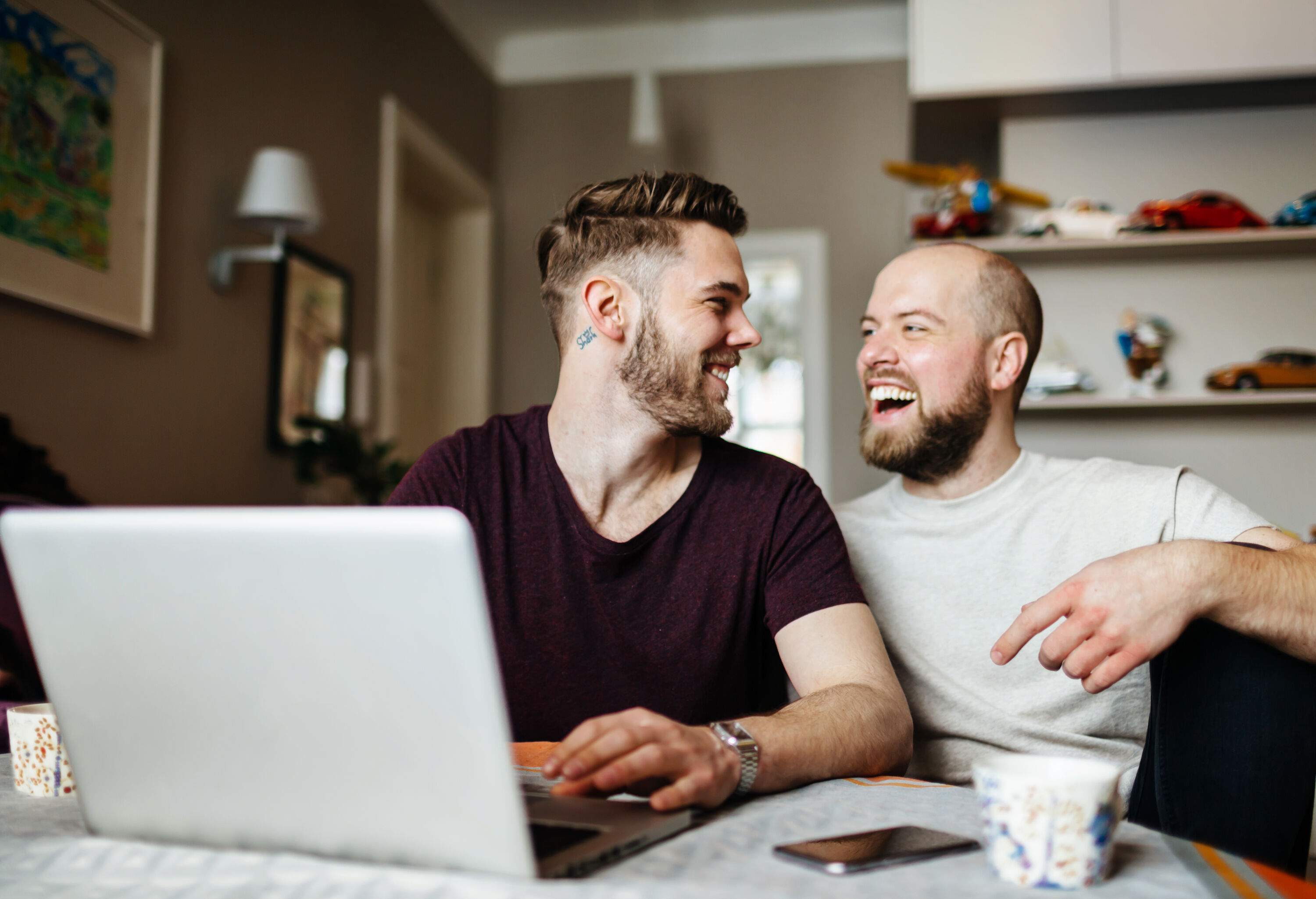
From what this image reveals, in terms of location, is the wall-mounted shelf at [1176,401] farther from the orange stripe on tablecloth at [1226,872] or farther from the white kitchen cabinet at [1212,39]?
the orange stripe on tablecloth at [1226,872]

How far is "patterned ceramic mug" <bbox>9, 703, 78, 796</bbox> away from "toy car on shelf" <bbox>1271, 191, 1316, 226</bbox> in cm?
295

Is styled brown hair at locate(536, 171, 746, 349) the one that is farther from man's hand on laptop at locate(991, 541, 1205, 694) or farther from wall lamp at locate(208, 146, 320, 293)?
wall lamp at locate(208, 146, 320, 293)

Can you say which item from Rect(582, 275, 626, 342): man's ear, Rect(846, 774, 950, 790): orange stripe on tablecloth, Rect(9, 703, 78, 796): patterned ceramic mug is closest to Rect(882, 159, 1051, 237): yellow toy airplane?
Rect(582, 275, 626, 342): man's ear

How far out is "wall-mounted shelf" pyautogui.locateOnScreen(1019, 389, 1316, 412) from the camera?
268 centimetres

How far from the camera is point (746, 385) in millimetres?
4652

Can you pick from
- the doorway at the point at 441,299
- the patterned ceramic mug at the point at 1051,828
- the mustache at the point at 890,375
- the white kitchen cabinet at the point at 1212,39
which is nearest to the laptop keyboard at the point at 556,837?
the patterned ceramic mug at the point at 1051,828

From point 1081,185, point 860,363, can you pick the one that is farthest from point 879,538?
point 1081,185

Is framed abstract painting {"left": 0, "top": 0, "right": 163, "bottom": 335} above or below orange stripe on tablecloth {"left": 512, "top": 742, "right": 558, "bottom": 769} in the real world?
above

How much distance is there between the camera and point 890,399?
5.74 ft

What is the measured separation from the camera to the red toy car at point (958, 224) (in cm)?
287

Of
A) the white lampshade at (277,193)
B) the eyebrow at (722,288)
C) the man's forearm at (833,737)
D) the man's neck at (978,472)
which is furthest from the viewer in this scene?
the white lampshade at (277,193)

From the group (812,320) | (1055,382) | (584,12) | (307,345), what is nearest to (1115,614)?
(1055,382)

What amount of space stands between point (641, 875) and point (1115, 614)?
0.63 m

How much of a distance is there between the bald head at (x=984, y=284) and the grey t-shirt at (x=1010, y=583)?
24 centimetres
